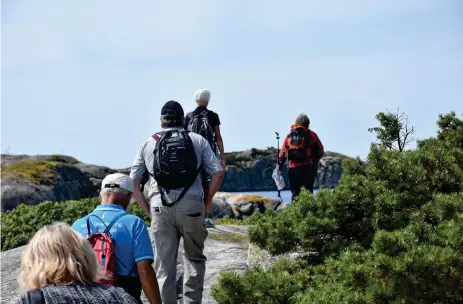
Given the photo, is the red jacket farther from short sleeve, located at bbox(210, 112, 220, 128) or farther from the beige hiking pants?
the beige hiking pants

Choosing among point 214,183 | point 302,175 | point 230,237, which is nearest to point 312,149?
point 302,175

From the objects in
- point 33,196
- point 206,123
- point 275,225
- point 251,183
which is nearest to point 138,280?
point 275,225

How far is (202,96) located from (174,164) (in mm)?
2947

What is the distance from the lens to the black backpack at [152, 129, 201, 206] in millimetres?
6633

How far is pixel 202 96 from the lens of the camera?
9.46 m

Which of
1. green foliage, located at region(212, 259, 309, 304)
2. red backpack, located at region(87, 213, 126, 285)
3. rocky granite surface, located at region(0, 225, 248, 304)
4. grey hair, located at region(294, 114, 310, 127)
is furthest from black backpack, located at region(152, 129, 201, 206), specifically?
grey hair, located at region(294, 114, 310, 127)

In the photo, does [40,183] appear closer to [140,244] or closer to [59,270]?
[140,244]

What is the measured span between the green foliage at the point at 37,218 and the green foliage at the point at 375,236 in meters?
6.41

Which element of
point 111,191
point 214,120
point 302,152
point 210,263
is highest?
point 214,120

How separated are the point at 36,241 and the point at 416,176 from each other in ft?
14.8

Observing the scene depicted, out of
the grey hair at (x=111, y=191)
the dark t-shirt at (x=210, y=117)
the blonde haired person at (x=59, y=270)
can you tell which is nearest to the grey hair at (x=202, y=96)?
the dark t-shirt at (x=210, y=117)

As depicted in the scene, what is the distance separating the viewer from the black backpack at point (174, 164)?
21.8 ft

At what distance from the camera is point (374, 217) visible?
23.0 ft

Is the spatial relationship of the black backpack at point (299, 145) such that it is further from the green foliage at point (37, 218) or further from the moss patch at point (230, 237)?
the green foliage at point (37, 218)
